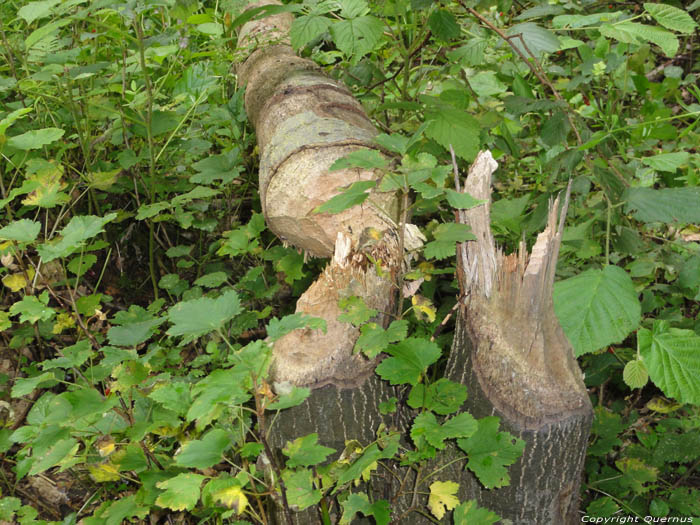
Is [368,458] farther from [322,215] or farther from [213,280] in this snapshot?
[213,280]

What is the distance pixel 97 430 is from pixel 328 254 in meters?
0.86

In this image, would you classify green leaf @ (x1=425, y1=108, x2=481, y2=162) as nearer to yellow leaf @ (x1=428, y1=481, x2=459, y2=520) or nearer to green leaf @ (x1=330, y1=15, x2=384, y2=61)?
green leaf @ (x1=330, y1=15, x2=384, y2=61)

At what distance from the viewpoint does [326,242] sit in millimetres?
1737

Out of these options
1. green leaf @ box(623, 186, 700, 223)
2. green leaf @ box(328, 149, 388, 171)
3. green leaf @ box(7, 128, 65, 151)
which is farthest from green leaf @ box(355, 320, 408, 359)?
green leaf @ box(7, 128, 65, 151)

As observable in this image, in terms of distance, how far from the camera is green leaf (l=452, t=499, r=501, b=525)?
134 cm

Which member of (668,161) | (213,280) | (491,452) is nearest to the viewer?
(491,452)

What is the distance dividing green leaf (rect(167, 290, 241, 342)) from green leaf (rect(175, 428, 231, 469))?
0.22 metres

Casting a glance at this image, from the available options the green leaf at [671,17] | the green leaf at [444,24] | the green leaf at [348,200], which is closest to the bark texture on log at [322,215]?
the green leaf at [348,200]

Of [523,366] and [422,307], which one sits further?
[422,307]

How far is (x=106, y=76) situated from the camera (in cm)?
327

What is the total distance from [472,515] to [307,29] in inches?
61.5

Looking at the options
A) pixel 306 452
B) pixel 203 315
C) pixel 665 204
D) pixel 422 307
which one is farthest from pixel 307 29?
pixel 306 452

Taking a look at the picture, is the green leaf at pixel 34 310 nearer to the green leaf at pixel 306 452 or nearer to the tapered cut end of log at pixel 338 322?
the tapered cut end of log at pixel 338 322

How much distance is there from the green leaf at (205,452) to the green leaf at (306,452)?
0.16m
